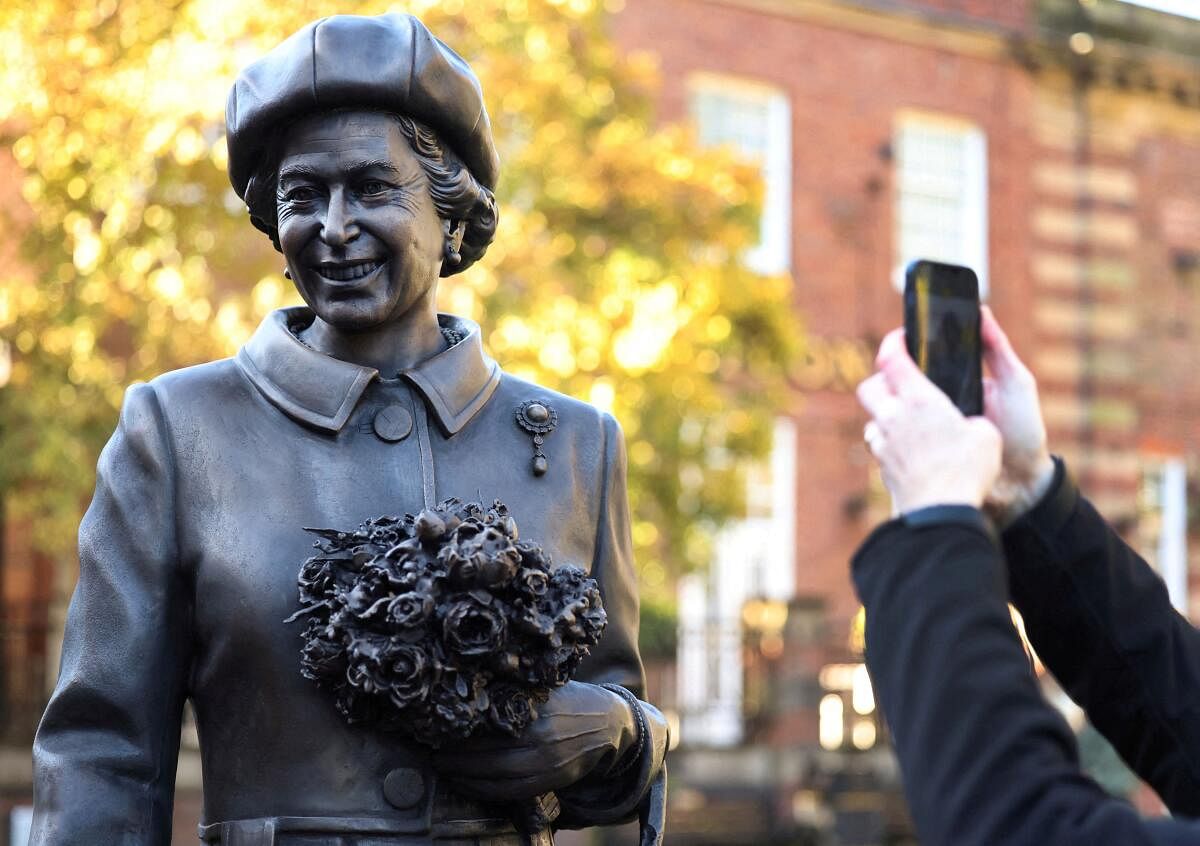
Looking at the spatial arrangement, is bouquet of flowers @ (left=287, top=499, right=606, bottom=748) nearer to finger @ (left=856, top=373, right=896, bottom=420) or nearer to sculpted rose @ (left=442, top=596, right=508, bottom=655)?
sculpted rose @ (left=442, top=596, right=508, bottom=655)

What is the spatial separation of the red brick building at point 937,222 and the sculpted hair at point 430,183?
1393 cm

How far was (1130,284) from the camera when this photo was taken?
23.0 meters

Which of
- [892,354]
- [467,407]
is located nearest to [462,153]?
[467,407]

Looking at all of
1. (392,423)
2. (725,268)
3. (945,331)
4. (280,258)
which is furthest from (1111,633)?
(725,268)

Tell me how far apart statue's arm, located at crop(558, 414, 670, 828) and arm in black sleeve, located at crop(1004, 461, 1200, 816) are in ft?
2.36

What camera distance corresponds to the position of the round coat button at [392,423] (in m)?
3.03

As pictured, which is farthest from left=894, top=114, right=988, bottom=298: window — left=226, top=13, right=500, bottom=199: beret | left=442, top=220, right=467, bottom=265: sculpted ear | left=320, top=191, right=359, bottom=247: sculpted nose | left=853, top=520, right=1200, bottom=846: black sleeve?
left=853, top=520, right=1200, bottom=846: black sleeve

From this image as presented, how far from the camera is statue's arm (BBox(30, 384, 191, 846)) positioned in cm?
278

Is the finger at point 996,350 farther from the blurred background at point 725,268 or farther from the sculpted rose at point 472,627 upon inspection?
the blurred background at point 725,268

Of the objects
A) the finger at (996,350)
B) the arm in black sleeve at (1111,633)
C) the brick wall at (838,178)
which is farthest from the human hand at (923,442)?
the brick wall at (838,178)

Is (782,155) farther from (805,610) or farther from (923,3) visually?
(805,610)

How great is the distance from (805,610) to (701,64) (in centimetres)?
609

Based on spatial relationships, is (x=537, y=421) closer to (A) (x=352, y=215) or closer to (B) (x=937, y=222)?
(A) (x=352, y=215)

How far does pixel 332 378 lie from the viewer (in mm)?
3020
